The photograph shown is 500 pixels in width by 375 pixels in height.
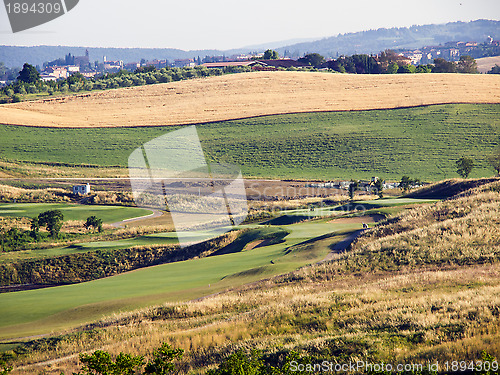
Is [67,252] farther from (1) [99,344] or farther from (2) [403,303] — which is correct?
(2) [403,303]

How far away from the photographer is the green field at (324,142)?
69.8 meters

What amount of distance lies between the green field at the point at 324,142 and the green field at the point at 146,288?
42928 mm

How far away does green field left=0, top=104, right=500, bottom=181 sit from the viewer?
6981 centimetres

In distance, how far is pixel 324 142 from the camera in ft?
261

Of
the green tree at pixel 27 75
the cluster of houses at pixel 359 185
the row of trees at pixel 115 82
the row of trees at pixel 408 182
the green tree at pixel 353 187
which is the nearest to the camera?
the green tree at pixel 353 187

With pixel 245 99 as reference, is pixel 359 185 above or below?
below

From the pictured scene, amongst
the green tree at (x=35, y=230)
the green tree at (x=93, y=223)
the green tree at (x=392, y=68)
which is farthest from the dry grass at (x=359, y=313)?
the green tree at (x=392, y=68)

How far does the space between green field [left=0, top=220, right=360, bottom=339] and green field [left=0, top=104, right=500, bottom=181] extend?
141 feet

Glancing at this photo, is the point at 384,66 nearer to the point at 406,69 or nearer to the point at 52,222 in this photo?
the point at 406,69

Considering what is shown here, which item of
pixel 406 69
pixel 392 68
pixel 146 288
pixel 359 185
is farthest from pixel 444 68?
pixel 146 288

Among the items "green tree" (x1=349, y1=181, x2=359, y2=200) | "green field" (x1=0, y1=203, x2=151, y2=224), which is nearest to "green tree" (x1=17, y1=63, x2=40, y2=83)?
"green field" (x1=0, y1=203, x2=151, y2=224)

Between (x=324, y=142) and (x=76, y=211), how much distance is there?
43.7 meters

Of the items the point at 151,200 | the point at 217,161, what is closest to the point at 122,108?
the point at 217,161

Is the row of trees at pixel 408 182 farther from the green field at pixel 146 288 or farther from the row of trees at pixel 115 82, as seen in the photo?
the row of trees at pixel 115 82
